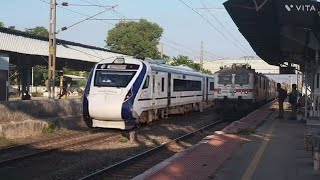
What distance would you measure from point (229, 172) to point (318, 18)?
525 cm

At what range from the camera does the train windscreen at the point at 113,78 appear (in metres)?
17.7

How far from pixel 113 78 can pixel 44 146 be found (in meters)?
4.07

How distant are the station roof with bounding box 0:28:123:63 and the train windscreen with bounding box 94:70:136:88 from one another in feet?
58.7

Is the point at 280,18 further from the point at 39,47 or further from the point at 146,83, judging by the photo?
the point at 39,47

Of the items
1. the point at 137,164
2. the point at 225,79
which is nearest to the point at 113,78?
the point at 137,164

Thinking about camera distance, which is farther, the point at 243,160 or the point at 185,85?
the point at 185,85

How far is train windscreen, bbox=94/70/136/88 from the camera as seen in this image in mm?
17734

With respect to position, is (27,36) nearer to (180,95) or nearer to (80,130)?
(180,95)

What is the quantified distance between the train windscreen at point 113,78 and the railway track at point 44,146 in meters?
1.88

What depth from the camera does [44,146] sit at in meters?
14.9

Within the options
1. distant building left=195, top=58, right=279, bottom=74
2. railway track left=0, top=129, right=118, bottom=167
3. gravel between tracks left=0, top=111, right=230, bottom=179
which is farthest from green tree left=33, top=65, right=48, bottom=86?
railway track left=0, top=129, right=118, bottom=167

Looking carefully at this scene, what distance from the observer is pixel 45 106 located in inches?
798

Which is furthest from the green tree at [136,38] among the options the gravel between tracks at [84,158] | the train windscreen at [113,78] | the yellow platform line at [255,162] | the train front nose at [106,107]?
the yellow platform line at [255,162]

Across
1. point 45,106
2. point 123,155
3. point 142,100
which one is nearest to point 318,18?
point 123,155
